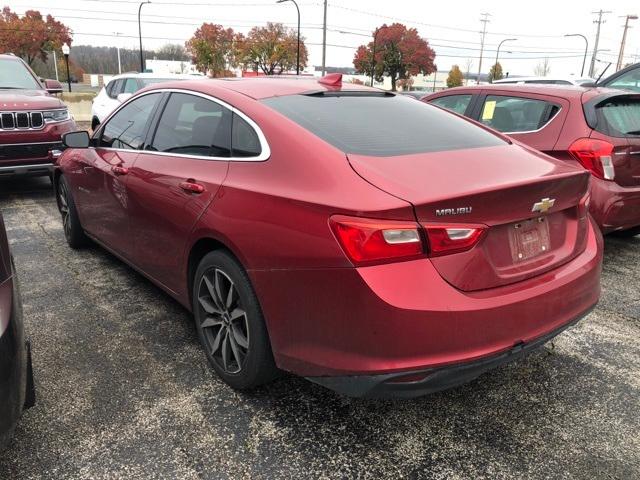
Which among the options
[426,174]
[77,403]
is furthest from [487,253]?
[77,403]

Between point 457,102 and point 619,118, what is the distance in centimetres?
180

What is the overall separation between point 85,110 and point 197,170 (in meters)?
18.4

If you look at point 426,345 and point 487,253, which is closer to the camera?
point 426,345

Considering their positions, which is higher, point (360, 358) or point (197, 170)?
point (197, 170)

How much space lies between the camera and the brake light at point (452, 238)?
6.57ft

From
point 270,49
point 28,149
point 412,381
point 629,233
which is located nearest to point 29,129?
point 28,149

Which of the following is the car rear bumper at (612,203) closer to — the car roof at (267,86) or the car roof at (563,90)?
the car roof at (563,90)

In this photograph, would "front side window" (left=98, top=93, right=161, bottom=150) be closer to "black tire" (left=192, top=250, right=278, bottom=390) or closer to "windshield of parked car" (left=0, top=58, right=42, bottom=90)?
"black tire" (left=192, top=250, right=278, bottom=390)

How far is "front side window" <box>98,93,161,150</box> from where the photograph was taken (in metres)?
3.62

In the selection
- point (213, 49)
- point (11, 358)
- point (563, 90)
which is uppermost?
point (213, 49)

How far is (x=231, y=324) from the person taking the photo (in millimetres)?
2666

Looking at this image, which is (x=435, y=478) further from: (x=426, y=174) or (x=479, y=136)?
(x=479, y=136)

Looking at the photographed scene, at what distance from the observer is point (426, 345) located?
1.99m

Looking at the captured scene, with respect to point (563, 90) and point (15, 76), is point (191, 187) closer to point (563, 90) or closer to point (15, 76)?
point (563, 90)
